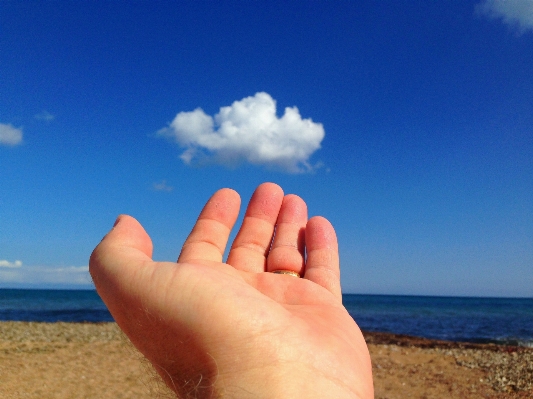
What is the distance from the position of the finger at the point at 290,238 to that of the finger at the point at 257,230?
0.22 ft

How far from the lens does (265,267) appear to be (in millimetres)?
3293

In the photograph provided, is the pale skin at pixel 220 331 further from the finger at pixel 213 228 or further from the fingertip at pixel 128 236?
the finger at pixel 213 228

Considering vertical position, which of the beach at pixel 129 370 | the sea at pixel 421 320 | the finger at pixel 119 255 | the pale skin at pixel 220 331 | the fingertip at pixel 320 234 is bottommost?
the sea at pixel 421 320

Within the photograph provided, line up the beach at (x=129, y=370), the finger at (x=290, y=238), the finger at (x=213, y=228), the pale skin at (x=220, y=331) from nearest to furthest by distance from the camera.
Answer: the pale skin at (x=220, y=331) → the finger at (x=213, y=228) → the finger at (x=290, y=238) → the beach at (x=129, y=370)

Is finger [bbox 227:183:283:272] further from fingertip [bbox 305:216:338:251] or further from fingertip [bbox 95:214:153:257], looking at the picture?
fingertip [bbox 95:214:153:257]

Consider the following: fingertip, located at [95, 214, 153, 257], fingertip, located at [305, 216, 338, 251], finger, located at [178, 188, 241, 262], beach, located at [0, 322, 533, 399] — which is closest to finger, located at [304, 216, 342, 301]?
fingertip, located at [305, 216, 338, 251]

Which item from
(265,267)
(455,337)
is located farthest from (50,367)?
(455,337)

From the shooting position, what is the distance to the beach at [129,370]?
7.55 meters

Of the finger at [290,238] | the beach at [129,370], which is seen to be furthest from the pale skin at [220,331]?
the beach at [129,370]

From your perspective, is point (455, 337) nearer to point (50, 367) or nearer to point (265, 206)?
point (50, 367)

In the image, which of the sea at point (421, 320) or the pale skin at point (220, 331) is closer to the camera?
the pale skin at point (220, 331)

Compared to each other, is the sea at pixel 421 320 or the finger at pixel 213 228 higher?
the finger at pixel 213 228

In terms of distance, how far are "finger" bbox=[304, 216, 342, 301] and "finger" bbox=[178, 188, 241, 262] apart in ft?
2.08

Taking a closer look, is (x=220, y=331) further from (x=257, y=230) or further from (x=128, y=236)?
(x=257, y=230)
